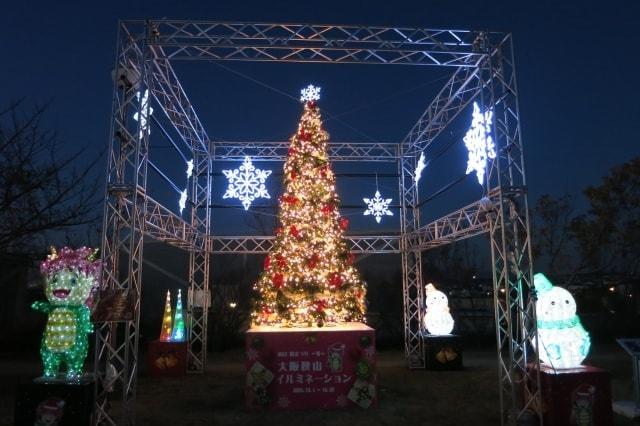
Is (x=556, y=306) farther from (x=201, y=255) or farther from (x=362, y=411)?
(x=201, y=255)

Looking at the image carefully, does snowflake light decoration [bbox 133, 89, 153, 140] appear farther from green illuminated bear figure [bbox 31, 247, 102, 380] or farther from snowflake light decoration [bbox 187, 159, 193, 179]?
snowflake light decoration [bbox 187, 159, 193, 179]

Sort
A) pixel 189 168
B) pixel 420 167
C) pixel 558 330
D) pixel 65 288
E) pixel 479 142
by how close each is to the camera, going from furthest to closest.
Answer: pixel 420 167 → pixel 189 168 → pixel 479 142 → pixel 558 330 → pixel 65 288

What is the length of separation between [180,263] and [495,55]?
16.0 metres

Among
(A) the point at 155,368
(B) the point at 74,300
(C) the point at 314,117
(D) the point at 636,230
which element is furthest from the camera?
(D) the point at 636,230

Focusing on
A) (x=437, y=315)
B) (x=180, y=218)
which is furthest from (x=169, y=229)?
(x=437, y=315)

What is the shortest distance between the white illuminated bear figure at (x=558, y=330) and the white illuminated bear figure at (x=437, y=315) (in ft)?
15.5

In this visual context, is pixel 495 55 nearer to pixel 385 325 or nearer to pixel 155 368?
pixel 155 368

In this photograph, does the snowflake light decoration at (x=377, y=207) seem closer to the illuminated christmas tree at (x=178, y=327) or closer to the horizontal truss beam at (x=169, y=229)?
the horizontal truss beam at (x=169, y=229)

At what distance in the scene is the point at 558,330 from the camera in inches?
264

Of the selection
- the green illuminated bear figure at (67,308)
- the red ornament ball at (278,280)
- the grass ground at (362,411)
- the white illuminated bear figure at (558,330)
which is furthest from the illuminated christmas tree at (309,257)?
the white illuminated bear figure at (558,330)

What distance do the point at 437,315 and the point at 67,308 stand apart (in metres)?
8.31

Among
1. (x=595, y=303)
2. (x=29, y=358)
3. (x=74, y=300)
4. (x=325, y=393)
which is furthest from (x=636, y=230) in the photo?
(x=29, y=358)

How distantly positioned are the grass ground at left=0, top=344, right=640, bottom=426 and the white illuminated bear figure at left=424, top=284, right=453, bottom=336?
1.08 m

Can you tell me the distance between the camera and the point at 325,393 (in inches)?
307
